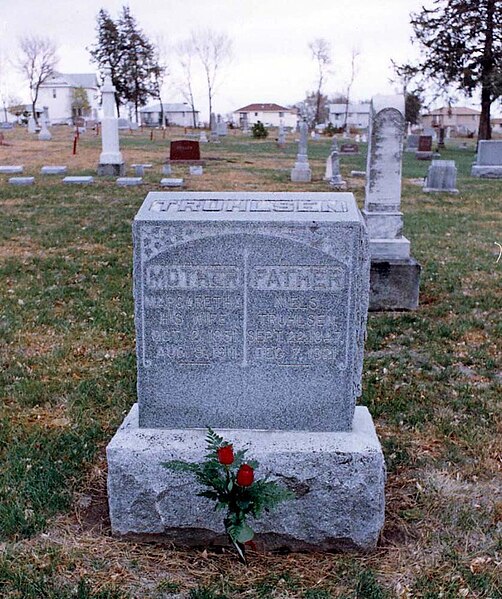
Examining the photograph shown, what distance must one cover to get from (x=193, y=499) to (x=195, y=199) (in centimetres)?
150

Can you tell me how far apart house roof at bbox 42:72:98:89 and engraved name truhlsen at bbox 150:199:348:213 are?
80.5 m

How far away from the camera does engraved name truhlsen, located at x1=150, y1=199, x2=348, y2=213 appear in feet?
10.7

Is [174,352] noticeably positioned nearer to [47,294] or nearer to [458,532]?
[458,532]

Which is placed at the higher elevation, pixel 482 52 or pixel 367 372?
pixel 482 52

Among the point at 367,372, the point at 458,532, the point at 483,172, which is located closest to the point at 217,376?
the point at 458,532

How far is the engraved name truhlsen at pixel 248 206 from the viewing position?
3.28m

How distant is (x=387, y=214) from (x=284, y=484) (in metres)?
5.03

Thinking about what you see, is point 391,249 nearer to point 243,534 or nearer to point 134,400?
point 134,400

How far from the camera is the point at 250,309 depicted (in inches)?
129

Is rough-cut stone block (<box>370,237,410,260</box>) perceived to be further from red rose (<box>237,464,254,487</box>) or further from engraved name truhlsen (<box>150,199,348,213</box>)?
red rose (<box>237,464,254,487</box>)

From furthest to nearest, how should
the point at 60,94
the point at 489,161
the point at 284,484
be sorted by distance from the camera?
1. the point at 60,94
2. the point at 489,161
3. the point at 284,484

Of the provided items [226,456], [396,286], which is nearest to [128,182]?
[396,286]

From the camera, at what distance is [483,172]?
74.6 ft

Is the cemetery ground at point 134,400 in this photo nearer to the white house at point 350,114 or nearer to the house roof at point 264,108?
the white house at point 350,114
